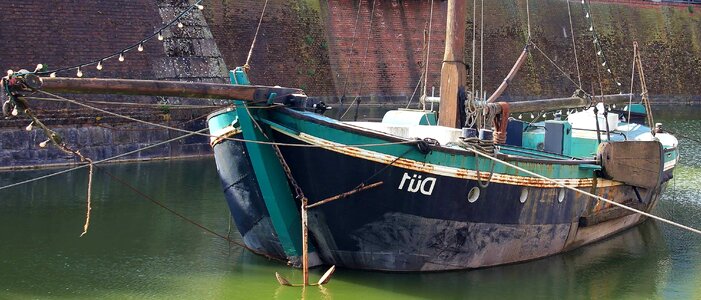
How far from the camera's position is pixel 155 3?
29.5m

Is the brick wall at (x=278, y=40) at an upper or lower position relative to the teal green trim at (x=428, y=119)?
upper

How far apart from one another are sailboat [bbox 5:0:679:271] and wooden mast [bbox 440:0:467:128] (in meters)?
0.52

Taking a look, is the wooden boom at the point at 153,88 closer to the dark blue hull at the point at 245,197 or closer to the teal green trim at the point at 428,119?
the dark blue hull at the point at 245,197

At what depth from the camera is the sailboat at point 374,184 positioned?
39.3 ft

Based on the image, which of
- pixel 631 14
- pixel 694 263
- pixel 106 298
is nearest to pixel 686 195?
pixel 694 263

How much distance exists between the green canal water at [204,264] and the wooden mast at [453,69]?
2.69 m

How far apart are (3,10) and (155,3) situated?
Result: 17.5 feet

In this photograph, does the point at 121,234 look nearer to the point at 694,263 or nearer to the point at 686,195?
the point at 694,263

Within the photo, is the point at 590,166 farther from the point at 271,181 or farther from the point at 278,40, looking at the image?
the point at 278,40

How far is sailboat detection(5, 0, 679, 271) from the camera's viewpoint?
11984 millimetres

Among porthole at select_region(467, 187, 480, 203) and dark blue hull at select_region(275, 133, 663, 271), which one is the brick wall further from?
porthole at select_region(467, 187, 480, 203)

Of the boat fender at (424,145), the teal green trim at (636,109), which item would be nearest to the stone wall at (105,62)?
the teal green trim at (636,109)

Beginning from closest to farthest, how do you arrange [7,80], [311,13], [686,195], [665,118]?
[7,80], [686,195], [311,13], [665,118]

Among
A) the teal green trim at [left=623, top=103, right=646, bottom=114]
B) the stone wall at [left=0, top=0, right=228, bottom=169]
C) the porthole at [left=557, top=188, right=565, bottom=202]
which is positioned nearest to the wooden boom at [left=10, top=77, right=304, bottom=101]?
the porthole at [left=557, top=188, right=565, bottom=202]
